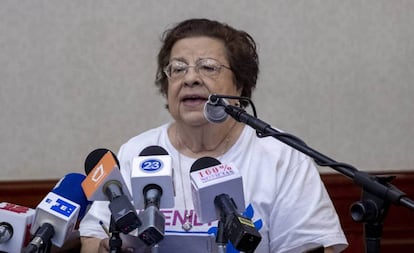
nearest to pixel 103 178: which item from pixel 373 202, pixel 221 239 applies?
pixel 221 239

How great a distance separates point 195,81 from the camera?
75.3 inches

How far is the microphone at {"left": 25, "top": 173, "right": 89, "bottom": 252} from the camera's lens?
1289mm

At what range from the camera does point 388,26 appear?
2869 mm

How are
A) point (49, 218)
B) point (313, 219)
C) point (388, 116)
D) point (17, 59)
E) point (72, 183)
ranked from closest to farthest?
point (49, 218)
point (72, 183)
point (313, 219)
point (17, 59)
point (388, 116)

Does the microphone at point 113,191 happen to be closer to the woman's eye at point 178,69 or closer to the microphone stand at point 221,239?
the microphone stand at point 221,239

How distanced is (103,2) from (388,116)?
136 centimetres

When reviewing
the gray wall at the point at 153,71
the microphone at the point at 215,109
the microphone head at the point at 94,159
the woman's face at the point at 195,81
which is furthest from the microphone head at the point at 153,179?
the gray wall at the point at 153,71

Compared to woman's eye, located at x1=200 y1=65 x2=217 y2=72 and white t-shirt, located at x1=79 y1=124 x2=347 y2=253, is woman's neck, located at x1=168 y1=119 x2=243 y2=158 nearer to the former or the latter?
white t-shirt, located at x1=79 y1=124 x2=347 y2=253

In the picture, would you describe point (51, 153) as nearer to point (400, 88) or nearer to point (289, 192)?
point (289, 192)

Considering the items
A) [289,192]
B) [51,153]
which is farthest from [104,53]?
[289,192]

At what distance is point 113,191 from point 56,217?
0.16m

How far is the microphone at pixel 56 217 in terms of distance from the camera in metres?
1.29

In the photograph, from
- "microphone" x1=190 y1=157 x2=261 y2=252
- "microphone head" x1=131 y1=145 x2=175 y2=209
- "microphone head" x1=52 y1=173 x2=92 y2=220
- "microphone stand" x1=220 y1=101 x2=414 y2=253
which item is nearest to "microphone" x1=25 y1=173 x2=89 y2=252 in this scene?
"microphone head" x1=52 y1=173 x2=92 y2=220

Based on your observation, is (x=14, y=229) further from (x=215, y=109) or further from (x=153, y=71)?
(x=153, y=71)
